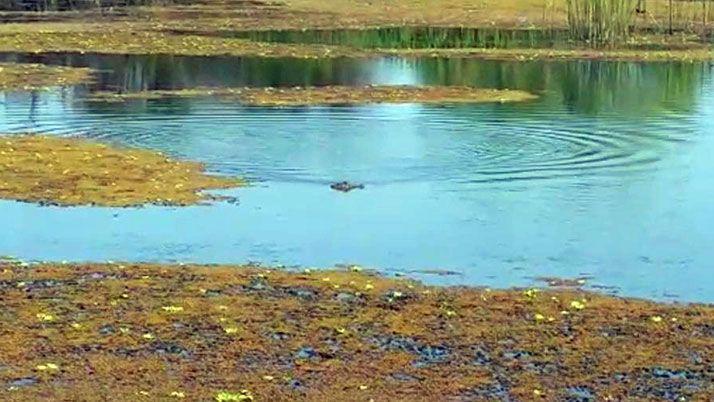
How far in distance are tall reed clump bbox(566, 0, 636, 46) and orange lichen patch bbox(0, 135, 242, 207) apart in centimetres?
3158

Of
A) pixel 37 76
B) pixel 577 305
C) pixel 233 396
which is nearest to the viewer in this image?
pixel 233 396

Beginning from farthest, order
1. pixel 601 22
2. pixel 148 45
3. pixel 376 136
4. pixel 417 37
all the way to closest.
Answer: pixel 417 37 → pixel 601 22 → pixel 148 45 → pixel 376 136

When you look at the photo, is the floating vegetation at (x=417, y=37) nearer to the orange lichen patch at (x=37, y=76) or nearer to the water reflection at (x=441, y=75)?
the water reflection at (x=441, y=75)

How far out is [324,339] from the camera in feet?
48.6

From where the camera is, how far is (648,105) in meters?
38.0

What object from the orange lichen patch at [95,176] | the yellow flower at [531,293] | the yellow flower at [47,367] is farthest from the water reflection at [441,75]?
the yellow flower at [47,367]

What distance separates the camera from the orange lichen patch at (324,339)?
1324cm

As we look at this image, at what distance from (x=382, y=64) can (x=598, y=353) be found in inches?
1390

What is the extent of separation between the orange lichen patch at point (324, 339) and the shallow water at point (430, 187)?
4.65ft

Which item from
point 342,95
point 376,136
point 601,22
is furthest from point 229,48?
point 376,136

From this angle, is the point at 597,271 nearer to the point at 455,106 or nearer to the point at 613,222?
the point at 613,222

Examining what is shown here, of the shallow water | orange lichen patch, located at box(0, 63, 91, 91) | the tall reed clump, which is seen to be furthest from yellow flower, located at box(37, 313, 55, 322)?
the tall reed clump

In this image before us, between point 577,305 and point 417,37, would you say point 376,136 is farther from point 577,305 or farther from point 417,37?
point 417,37

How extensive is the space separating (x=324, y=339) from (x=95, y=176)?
37.6 feet
